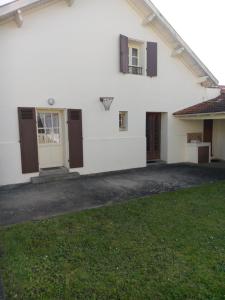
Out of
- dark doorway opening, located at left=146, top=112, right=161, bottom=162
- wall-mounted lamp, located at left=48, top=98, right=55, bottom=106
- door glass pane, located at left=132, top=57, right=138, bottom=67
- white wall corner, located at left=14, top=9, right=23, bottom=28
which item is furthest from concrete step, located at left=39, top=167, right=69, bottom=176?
door glass pane, located at left=132, top=57, right=138, bottom=67

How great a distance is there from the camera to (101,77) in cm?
775

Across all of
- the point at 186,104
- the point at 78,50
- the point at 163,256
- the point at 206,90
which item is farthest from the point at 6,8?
the point at 206,90

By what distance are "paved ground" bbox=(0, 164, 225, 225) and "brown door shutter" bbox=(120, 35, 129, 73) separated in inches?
155

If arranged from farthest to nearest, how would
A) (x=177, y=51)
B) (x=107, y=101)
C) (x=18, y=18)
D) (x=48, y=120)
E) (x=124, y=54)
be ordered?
(x=177, y=51) < (x=124, y=54) < (x=107, y=101) < (x=48, y=120) < (x=18, y=18)

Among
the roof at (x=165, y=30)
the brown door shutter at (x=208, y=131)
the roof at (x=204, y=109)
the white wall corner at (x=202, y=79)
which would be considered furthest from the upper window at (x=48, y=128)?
the brown door shutter at (x=208, y=131)

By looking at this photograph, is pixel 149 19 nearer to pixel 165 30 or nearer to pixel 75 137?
pixel 165 30

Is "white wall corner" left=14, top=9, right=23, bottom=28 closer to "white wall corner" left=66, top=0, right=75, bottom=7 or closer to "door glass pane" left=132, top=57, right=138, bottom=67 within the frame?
"white wall corner" left=66, top=0, right=75, bottom=7

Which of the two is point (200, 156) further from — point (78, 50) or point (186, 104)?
point (78, 50)

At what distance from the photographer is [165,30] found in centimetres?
871

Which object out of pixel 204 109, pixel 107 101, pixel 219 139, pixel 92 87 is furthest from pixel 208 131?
pixel 92 87

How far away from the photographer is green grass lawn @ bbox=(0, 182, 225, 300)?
2.47 metres

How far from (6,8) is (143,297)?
22.9ft

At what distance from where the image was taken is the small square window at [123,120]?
8.54m

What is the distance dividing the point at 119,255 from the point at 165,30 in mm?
8685
